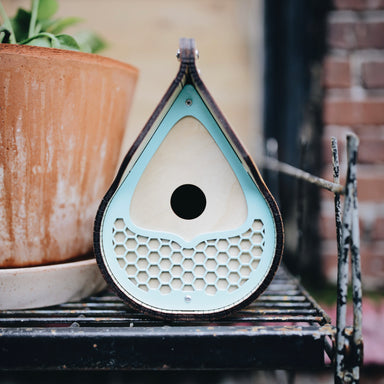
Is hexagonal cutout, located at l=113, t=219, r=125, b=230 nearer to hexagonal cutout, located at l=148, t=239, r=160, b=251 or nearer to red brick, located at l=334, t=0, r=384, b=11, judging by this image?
hexagonal cutout, located at l=148, t=239, r=160, b=251

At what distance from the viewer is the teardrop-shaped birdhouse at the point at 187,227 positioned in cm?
46

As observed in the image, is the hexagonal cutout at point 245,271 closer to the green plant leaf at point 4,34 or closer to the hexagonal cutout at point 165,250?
the hexagonal cutout at point 165,250

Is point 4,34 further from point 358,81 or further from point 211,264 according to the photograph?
point 358,81

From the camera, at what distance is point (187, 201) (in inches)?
20.6

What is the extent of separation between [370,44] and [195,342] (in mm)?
822

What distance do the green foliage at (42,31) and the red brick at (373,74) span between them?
63cm

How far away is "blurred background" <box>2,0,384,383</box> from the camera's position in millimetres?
910

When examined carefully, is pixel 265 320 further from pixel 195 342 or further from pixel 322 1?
pixel 322 1

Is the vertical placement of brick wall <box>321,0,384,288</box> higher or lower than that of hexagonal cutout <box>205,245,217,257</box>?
higher

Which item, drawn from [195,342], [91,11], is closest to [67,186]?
[195,342]

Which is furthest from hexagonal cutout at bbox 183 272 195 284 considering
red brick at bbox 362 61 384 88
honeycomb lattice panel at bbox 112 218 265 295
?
red brick at bbox 362 61 384 88

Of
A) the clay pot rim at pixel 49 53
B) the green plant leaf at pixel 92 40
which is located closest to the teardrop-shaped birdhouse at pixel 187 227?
the clay pot rim at pixel 49 53

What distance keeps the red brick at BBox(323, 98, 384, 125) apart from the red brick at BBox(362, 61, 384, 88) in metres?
0.04

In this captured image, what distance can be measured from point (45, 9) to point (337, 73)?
660mm
